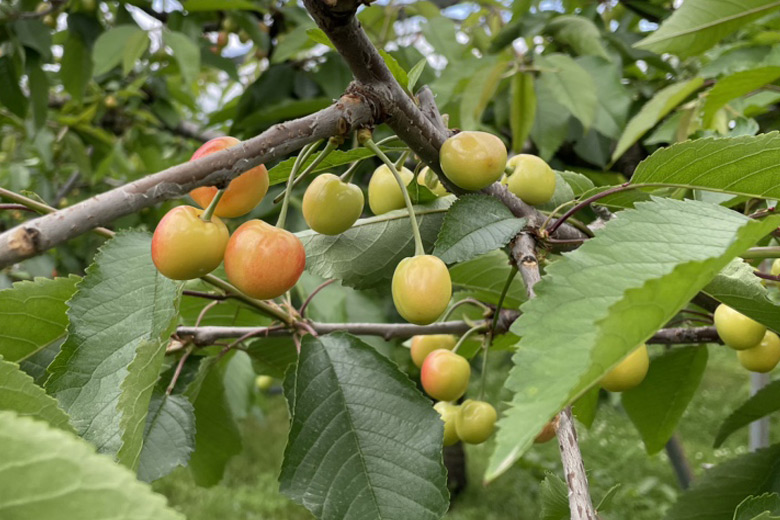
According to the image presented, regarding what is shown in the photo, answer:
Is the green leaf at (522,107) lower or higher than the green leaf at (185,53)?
lower

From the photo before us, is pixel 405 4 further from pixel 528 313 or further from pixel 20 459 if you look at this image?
pixel 20 459

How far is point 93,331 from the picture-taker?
662 mm

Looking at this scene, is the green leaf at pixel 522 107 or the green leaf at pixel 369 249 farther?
the green leaf at pixel 522 107

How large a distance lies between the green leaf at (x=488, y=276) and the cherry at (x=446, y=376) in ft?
0.41

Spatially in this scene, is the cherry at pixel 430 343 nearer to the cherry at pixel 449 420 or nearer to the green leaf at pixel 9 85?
the cherry at pixel 449 420

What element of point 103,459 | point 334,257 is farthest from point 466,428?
point 103,459

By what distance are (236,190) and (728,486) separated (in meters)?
0.78

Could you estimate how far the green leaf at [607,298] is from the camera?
1.20 feet

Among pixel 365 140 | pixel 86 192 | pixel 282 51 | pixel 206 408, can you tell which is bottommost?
pixel 86 192

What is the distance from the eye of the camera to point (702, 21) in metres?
1.30

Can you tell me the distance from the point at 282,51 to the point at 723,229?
1675 millimetres

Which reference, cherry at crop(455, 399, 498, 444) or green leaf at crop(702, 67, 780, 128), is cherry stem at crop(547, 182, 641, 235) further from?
green leaf at crop(702, 67, 780, 128)

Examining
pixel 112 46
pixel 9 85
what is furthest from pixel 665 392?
pixel 9 85

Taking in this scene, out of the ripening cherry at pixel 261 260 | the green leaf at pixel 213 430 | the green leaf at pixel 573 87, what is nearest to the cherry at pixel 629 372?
the ripening cherry at pixel 261 260
